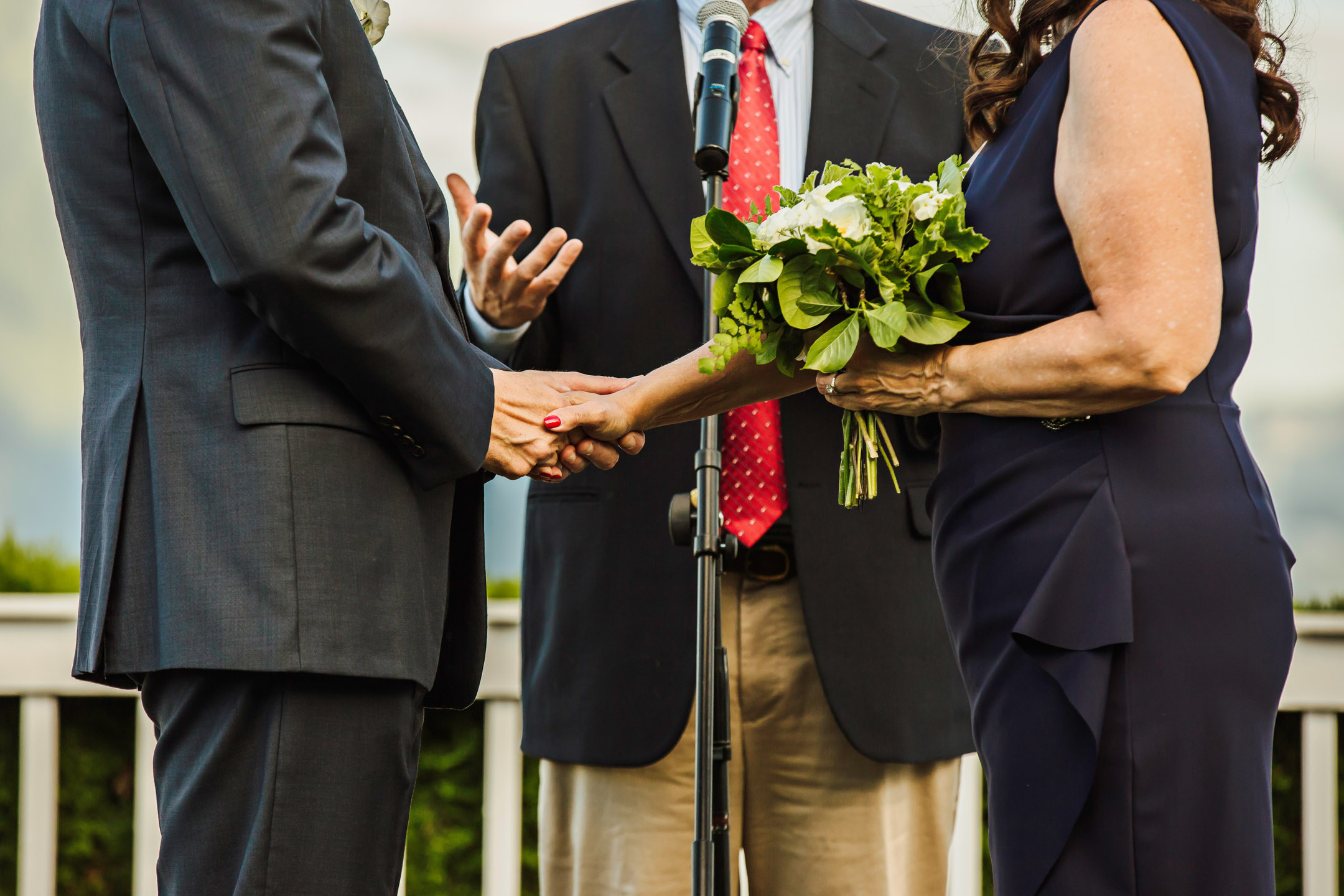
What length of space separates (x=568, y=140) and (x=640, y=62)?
20cm

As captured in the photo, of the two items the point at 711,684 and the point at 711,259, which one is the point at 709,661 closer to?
the point at 711,684

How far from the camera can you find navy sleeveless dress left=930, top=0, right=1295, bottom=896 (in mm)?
1180

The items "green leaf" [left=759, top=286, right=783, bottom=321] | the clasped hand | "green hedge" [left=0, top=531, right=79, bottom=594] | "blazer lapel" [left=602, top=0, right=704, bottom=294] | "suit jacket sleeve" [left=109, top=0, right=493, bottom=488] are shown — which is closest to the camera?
"suit jacket sleeve" [left=109, top=0, right=493, bottom=488]

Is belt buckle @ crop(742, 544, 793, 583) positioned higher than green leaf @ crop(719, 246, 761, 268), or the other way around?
green leaf @ crop(719, 246, 761, 268)

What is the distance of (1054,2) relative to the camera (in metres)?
1.43

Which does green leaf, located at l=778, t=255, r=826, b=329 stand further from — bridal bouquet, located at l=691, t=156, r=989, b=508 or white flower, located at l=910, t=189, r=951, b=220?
white flower, located at l=910, t=189, r=951, b=220

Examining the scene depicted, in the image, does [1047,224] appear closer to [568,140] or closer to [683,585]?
[683,585]

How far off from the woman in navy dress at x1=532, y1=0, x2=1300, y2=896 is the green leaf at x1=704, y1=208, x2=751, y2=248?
0.27 meters

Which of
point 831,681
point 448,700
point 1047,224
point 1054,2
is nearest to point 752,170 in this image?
point 1054,2

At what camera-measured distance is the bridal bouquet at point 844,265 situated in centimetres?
130

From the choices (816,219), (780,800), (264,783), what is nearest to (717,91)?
(816,219)

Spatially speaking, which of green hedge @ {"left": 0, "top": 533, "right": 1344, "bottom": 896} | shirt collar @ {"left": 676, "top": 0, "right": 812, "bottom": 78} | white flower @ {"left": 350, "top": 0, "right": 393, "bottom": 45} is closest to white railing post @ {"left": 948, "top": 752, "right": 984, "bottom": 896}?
green hedge @ {"left": 0, "top": 533, "right": 1344, "bottom": 896}

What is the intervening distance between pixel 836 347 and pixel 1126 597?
415mm

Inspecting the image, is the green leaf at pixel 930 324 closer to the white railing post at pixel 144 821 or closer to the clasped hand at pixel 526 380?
the clasped hand at pixel 526 380
